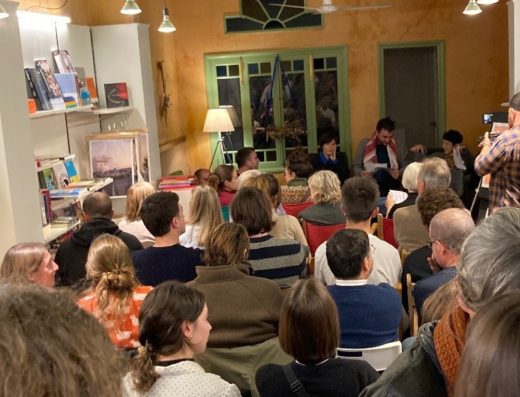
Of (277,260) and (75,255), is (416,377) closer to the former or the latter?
(277,260)

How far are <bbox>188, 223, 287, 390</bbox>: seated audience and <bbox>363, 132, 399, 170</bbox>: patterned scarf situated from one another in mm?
5676

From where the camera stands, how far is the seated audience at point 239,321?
2.90 metres

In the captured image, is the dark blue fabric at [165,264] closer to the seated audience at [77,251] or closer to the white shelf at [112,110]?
the seated audience at [77,251]

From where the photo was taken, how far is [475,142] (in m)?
9.41

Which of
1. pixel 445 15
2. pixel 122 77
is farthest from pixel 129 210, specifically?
A: pixel 445 15

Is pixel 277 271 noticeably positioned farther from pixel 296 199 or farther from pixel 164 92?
pixel 164 92

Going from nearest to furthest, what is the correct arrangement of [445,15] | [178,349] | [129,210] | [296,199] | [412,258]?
[178,349] → [412,258] → [129,210] → [296,199] → [445,15]

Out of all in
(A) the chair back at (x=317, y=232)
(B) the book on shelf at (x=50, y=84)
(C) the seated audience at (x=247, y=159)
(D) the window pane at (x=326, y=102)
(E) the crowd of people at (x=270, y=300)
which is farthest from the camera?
(D) the window pane at (x=326, y=102)

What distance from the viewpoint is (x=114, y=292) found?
297 cm

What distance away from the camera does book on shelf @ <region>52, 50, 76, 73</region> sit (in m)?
5.88

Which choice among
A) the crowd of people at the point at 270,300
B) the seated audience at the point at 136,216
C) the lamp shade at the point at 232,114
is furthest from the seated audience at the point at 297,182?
the lamp shade at the point at 232,114

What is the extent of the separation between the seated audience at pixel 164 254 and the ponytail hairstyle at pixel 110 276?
501 millimetres

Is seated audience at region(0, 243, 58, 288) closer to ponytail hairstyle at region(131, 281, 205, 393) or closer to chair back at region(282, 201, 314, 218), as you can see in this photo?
ponytail hairstyle at region(131, 281, 205, 393)

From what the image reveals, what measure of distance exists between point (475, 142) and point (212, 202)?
5939 millimetres
